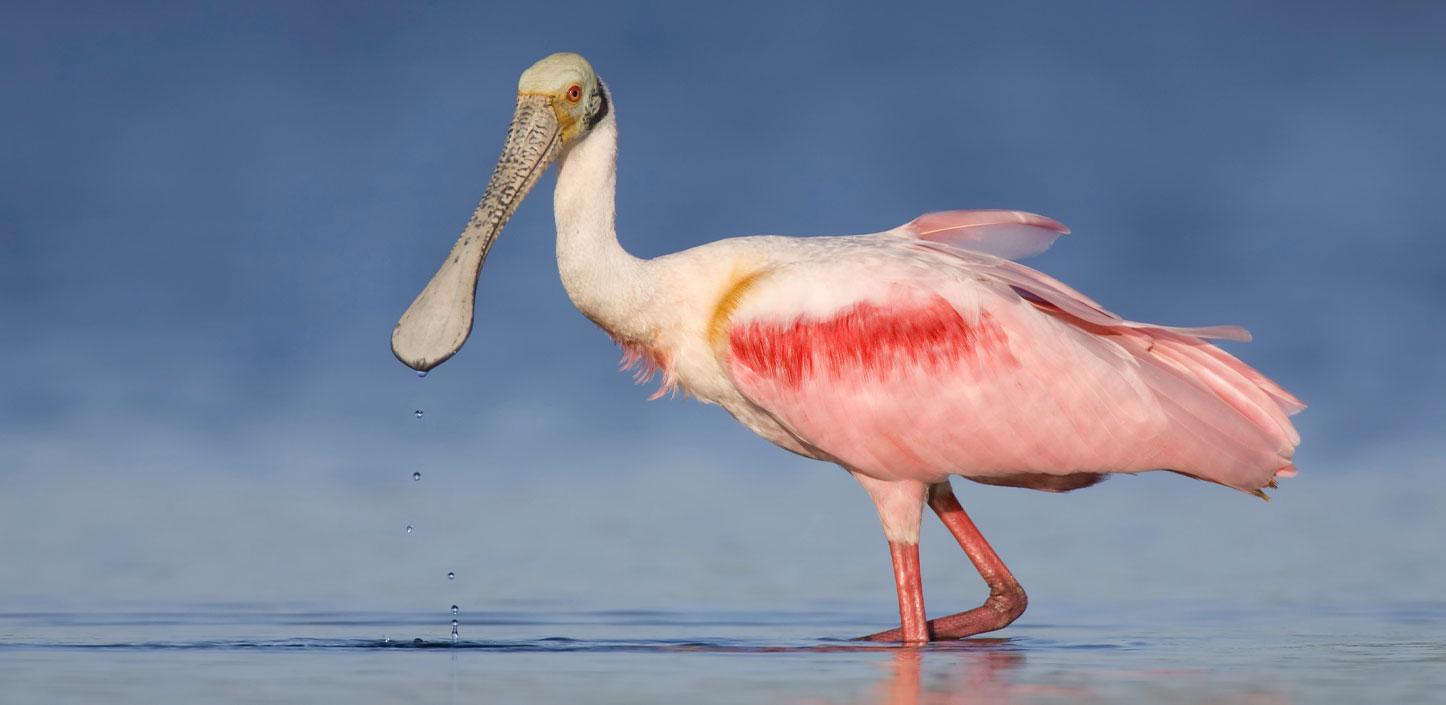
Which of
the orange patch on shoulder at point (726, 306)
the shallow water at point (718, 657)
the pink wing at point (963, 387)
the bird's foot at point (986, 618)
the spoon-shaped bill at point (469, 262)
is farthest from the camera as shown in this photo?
the bird's foot at point (986, 618)

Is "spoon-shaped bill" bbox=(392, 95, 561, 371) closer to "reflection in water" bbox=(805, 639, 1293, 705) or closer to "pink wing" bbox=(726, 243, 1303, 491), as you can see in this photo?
"pink wing" bbox=(726, 243, 1303, 491)

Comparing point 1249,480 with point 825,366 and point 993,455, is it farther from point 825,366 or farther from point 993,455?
point 825,366

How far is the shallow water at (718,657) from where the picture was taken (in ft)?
24.6

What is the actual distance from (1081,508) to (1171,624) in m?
4.22

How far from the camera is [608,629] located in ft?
33.4

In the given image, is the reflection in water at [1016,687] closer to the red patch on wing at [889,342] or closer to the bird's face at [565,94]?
the red patch on wing at [889,342]

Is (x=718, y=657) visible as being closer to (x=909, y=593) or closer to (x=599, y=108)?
(x=909, y=593)

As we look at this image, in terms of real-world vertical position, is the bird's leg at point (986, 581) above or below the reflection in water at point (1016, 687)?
above

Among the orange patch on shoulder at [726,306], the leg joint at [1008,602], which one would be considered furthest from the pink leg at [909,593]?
the orange patch on shoulder at [726,306]

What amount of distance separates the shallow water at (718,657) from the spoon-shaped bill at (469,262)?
1260 mm

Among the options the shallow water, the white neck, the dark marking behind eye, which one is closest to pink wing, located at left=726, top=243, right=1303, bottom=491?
the white neck

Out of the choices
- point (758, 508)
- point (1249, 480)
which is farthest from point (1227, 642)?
point (758, 508)

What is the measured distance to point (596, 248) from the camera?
9992 mm

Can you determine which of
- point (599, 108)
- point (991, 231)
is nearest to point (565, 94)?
point (599, 108)
